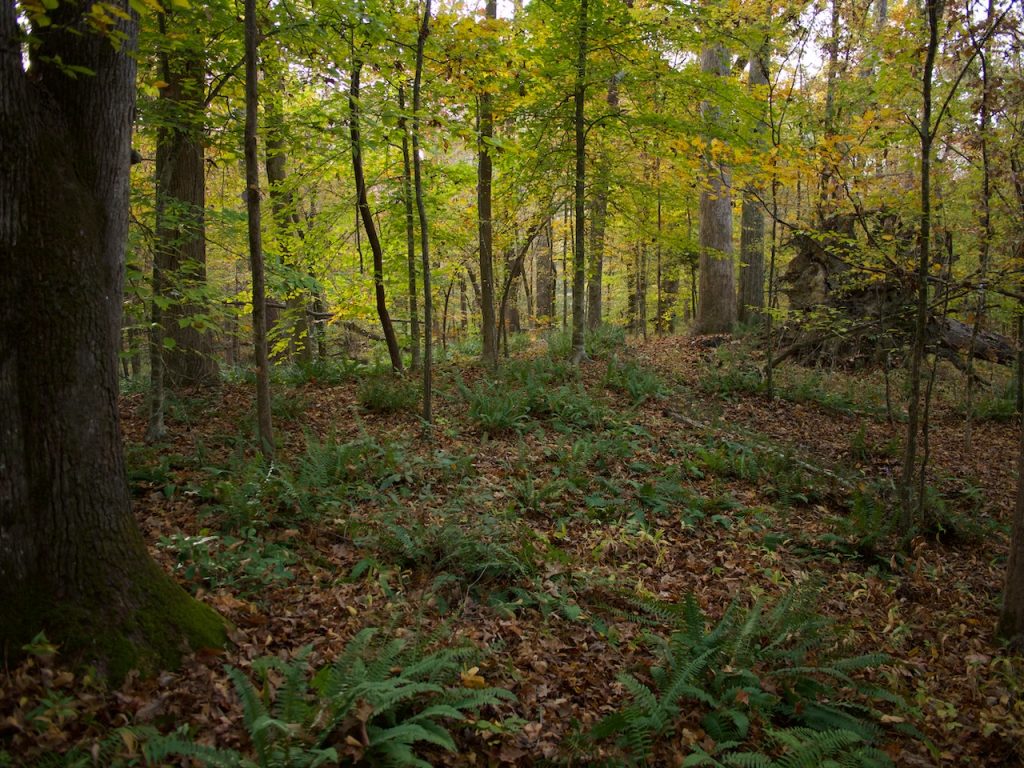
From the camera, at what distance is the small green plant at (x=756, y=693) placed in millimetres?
3369

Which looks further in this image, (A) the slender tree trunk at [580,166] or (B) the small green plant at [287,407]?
(A) the slender tree trunk at [580,166]

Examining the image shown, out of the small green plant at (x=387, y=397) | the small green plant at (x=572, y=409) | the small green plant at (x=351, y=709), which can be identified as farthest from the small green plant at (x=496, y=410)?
the small green plant at (x=351, y=709)

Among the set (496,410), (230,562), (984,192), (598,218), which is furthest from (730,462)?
(598,218)

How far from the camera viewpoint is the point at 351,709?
2998 mm

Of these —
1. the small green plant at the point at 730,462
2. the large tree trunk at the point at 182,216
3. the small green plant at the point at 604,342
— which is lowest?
the small green plant at the point at 730,462

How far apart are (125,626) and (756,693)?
3861mm

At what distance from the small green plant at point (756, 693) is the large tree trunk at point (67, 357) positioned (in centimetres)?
288

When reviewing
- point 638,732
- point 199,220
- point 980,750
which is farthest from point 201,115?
point 980,750

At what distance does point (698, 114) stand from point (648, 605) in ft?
30.3

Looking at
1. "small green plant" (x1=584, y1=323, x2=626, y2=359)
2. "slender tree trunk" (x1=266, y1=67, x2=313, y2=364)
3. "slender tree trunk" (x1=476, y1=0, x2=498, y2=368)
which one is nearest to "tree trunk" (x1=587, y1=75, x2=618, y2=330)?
"small green plant" (x1=584, y1=323, x2=626, y2=359)

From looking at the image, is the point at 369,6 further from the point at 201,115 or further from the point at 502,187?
the point at 502,187

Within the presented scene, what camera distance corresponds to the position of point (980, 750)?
3.75 metres

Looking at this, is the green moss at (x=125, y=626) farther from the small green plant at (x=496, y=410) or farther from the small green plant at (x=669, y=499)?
the small green plant at (x=496, y=410)

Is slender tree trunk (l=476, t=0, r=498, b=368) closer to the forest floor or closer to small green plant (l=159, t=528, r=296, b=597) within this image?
the forest floor
